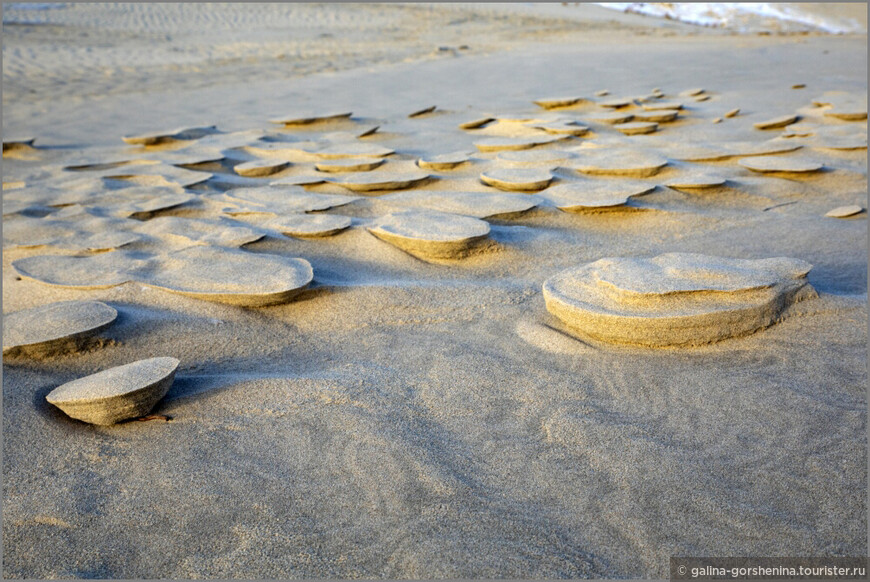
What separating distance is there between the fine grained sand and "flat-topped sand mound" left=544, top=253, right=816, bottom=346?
51 mm

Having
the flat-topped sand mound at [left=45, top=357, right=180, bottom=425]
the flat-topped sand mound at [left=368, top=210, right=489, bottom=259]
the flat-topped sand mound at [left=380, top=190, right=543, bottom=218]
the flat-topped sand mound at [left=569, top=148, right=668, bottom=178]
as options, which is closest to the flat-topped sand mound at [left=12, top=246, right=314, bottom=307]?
the flat-topped sand mound at [left=368, top=210, right=489, bottom=259]

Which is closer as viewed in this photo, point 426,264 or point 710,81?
point 426,264

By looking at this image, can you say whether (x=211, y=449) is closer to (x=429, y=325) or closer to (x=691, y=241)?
(x=429, y=325)

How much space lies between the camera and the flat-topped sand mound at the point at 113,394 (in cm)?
136

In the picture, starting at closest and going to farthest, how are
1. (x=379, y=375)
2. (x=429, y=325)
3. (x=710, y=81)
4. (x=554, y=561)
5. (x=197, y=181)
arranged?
(x=554, y=561) < (x=379, y=375) < (x=429, y=325) < (x=197, y=181) < (x=710, y=81)

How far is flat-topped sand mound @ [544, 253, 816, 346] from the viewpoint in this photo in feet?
5.17

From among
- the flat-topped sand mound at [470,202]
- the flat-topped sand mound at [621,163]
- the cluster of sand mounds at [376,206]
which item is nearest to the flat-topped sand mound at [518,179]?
the cluster of sand mounds at [376,206]

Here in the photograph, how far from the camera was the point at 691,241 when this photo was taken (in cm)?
233

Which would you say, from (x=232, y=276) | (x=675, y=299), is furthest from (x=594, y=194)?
(x=232, y=276)

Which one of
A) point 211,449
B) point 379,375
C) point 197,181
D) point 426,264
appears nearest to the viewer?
point 211,449

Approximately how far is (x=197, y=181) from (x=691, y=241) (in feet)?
8.07

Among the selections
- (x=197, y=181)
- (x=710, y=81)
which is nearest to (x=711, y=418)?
(x=197, y=181)

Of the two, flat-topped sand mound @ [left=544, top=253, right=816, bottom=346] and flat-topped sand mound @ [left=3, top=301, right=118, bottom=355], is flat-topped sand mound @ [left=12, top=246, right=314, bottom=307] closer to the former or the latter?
flat-topped sand mound @ [left=3, top=301, right=118, bottom=355]

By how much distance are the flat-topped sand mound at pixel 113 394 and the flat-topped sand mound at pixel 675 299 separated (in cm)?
102
